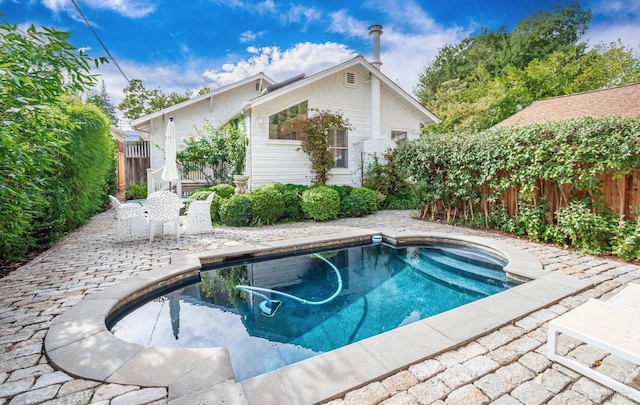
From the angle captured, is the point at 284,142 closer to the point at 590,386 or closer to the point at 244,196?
the point at 244,196

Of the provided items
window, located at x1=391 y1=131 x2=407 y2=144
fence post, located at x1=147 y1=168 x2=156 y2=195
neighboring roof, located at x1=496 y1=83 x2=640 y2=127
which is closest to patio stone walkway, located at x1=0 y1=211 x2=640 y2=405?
fence post, located at x1=147 y1=168 x2=156 y2=195

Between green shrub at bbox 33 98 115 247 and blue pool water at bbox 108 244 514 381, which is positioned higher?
green shrub at bbox 33 98 115 247

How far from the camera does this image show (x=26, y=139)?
12.0 ft

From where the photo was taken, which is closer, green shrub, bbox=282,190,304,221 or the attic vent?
green shrub, bbox=282,190,304,221

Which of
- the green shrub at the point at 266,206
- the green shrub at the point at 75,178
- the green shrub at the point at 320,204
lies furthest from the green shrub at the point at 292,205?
the green shrub at the point at 75,178

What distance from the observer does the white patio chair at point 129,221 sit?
5.93 metres

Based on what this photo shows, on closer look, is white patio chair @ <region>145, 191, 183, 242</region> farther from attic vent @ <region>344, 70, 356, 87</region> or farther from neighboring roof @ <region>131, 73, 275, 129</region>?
neighboring roof @ <region>131, 73, 275, 129</region>

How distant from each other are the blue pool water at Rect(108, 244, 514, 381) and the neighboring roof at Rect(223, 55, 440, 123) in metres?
6.45

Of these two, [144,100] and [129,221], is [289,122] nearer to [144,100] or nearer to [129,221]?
[129,221]

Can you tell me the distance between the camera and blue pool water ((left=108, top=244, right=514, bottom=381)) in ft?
10.4

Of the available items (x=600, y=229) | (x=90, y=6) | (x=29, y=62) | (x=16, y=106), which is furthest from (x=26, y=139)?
(x=600, y=229)

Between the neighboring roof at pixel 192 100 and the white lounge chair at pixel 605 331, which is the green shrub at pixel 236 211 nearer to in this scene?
the white lounge chair at pixel 605 331

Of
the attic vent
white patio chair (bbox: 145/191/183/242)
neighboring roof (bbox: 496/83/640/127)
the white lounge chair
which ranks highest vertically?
the attic vent

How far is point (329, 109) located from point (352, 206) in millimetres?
4506
